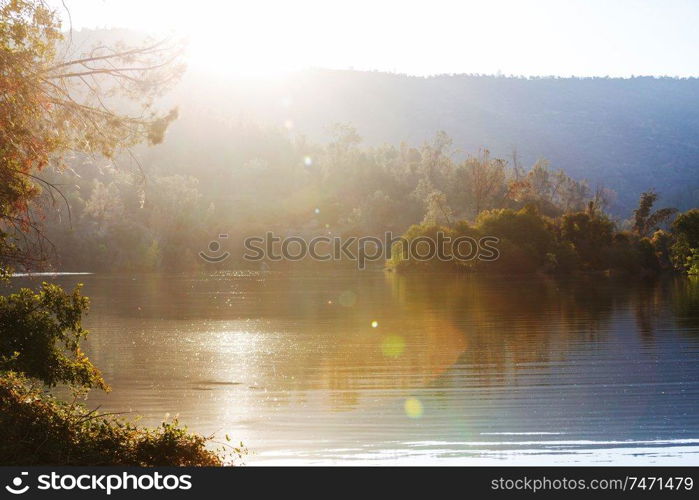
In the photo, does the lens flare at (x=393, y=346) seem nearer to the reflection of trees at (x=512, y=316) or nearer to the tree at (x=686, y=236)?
the reflection of trees at (x=512, y=316)

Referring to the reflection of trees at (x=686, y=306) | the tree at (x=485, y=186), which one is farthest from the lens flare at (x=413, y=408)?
the tree at (x=485, y=186)

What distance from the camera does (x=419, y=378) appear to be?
806 inches

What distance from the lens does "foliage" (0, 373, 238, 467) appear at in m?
10.4

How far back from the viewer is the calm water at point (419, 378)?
1331cm

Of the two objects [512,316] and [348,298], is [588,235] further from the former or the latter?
[512,316]

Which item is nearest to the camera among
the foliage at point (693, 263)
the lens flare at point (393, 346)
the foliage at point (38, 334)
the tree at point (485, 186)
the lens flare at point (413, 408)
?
the foliage at point (38, 334)

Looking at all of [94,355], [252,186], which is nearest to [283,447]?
[94,355]

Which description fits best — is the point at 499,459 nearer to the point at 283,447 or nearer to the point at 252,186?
the point at 283,447

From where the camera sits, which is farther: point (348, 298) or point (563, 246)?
point (563, 246)

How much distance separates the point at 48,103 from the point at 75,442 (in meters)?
5.22

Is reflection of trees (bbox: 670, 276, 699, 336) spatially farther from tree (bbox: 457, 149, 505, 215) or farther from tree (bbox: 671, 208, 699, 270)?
tree (bbox: 457, 149, 505, 215)

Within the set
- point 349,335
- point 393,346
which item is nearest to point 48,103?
point 393,346

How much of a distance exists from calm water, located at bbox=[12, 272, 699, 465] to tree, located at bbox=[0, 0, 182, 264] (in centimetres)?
499

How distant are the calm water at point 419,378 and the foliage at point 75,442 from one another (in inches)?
63.2
